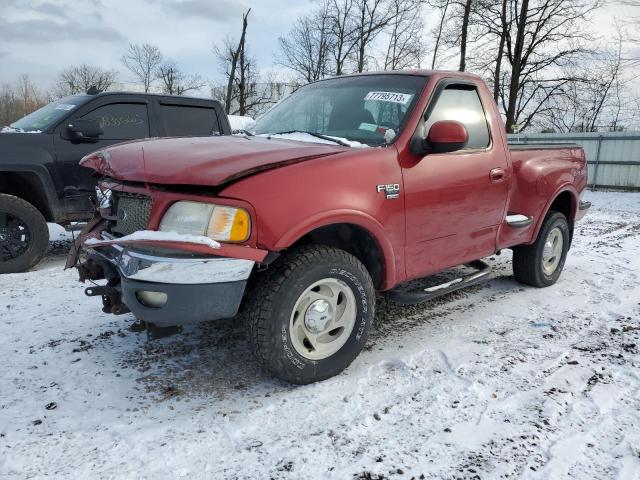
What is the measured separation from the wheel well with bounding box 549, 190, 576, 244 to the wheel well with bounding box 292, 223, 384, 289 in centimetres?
282

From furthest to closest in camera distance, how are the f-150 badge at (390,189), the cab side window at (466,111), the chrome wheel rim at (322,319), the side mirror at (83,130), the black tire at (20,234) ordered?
the side mirror at (83,130) → the black tire at (20,234) → the cab side window at (466,111) → the f-150 badge at (390,189) → the chrome wheel rim at (322,319)

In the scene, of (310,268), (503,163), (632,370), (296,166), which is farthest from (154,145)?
(632,370)

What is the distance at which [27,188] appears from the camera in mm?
5793

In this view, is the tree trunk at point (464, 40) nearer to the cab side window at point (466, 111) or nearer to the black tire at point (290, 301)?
the cab side window at point (466, 111)

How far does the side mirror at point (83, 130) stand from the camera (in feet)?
18.6

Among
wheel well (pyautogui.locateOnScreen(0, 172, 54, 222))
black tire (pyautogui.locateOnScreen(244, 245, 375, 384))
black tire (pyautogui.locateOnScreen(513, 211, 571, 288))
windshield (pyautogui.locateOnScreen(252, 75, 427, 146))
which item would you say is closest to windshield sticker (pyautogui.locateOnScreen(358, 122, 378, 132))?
windshield (pyautogui.locateOnScreen(252, 75, 427, 146))

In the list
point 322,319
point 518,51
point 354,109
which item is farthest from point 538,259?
point 518,51

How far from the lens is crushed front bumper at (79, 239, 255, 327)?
96.7 inches

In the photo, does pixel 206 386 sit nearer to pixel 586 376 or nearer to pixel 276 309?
pixel 276 309

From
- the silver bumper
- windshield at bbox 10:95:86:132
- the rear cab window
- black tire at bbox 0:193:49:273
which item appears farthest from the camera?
the rear cab window

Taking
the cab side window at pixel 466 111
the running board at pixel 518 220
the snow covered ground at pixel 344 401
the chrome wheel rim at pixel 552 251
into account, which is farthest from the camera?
the chrome wheel rim at pixel 552 251

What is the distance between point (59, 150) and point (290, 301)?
14.8ft

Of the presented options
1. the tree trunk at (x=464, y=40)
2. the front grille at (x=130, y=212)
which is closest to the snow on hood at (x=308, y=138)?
the front grille at (x=130, y=212)

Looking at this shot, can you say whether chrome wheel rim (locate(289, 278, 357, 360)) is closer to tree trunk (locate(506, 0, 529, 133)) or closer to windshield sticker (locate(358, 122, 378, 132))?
windshield sticker (locate(358, 122, 378, 132))
